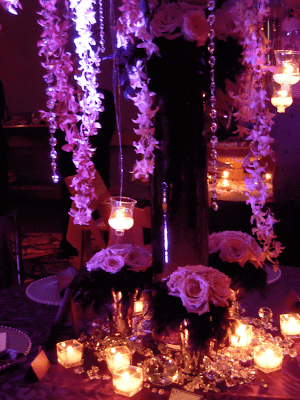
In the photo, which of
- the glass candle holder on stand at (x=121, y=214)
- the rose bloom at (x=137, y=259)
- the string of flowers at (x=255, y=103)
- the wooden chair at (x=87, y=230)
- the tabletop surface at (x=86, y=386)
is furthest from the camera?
the wooden chair at (x=87, y=230)

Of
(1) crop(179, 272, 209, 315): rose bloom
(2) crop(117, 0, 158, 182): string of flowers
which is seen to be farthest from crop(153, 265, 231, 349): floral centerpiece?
(2) crop(117, 0, 158, 182): string of flowers

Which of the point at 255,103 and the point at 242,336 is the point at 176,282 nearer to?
the point at 242,336

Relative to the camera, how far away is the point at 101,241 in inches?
124

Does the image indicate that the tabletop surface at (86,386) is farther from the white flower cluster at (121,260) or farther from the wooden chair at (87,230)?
the wooden chair at (87,230)

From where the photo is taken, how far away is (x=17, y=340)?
3.99ft

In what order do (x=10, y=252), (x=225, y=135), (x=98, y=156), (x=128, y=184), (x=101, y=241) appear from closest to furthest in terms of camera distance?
(x=225, y=135)
(x=10, y=252)
(x=101, y=241)
(x=98, y=156)
(x=128, y=184)

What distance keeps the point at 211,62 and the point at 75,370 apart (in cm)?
82

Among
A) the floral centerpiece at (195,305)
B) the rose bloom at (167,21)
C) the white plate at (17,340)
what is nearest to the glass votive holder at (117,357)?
the floral centerpiece at (195,305)

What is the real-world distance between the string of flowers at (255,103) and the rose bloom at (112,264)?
37 cm

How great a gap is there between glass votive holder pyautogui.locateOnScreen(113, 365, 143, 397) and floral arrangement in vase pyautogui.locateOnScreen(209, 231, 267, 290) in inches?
14.6

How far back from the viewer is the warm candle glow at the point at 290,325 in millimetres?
1235

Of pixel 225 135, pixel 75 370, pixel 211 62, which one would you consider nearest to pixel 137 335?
pixel 75 370

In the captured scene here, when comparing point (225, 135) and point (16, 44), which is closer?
point (225, 135)

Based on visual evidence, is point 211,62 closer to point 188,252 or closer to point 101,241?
point 188,252
